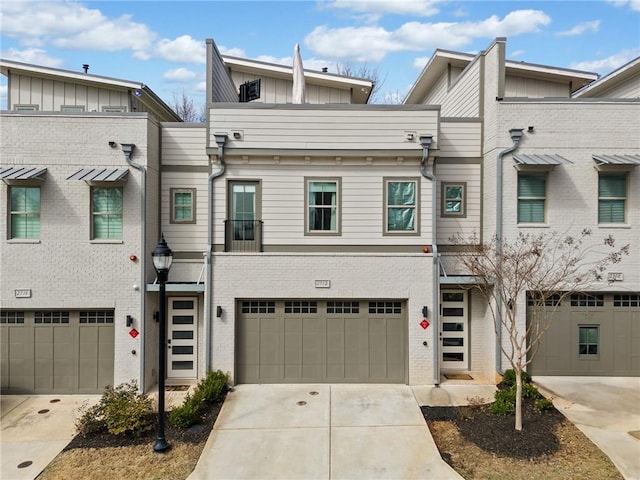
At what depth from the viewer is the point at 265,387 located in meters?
10.2

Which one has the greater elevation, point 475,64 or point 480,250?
point 475,64

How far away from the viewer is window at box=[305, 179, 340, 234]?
35.2 feet

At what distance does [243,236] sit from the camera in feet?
35.0

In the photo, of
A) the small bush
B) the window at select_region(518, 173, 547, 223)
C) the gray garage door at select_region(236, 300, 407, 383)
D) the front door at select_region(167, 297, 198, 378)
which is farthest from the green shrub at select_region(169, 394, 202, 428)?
the window at select_region(518, 173, 547, 223)

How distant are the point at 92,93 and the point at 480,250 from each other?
13117 mm

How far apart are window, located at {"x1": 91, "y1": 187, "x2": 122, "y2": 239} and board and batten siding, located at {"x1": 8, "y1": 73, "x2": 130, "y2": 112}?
4.61 meters

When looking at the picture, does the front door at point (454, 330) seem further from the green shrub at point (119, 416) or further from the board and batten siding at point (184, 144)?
the board and batten siding at point (184, 144)

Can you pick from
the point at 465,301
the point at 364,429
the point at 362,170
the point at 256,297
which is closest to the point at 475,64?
the point at 362,170

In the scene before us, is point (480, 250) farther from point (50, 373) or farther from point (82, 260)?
point (50, 373)

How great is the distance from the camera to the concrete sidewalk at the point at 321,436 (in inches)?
267

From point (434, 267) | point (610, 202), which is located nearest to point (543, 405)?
point (434, 267)

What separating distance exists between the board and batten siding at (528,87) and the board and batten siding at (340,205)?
21.2 ft

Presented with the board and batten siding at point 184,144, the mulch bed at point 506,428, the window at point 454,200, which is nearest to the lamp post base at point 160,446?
the mulch bed at point 506,428

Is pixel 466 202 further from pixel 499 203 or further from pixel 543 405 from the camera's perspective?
pixel 543 405
